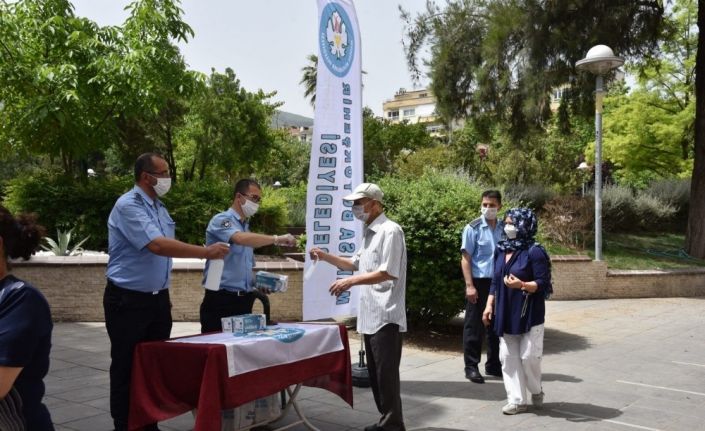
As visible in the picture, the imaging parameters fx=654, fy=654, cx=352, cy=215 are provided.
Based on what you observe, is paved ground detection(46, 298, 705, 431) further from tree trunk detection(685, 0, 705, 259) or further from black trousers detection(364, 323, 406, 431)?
tree trunk detection(685, 0, 705, 259)

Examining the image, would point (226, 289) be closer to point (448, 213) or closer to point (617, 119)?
point (448, 213)

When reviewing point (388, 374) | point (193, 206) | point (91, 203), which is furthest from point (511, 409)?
point (91, 203)

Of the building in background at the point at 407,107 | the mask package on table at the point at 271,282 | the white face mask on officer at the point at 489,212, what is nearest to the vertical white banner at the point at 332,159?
the mask package on table at the point at 271,282

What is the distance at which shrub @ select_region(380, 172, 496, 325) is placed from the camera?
847 centimetres

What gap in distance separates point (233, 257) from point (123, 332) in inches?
43.5

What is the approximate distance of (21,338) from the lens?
2.54 m

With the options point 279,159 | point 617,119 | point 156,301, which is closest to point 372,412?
point 156,301

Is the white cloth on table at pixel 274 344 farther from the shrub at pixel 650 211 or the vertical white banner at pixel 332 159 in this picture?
the shrub at pixel 650 211

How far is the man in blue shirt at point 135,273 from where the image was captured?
4457mm

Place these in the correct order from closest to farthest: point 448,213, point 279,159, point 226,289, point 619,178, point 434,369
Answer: point 226,289 < point 434,369 < point 448,213 < point 619,178 < point 279,159

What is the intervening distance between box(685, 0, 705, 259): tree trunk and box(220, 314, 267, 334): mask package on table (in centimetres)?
1554

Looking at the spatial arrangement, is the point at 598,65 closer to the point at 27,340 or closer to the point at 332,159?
the point at 332,159

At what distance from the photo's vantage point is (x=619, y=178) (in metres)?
37.5

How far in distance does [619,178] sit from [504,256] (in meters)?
34.5
